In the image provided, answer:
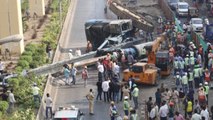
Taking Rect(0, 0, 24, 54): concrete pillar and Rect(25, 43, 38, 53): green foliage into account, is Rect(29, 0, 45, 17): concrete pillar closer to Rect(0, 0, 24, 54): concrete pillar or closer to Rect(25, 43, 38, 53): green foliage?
Rect(0, 0, 24, 54): concrete pillar

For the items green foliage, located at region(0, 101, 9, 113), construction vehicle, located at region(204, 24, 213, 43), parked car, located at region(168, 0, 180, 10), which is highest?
parked car, located at region(168, 0, 180, 10)

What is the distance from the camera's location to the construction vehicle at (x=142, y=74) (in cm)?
3206

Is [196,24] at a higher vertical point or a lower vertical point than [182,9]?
lower

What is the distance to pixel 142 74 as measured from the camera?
105 feet

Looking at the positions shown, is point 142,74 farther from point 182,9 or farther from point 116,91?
point 182,9

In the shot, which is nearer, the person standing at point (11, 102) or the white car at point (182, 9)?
the person standing at point (11, 102)

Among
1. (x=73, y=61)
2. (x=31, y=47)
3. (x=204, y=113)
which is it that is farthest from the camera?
(x=31, y=47)

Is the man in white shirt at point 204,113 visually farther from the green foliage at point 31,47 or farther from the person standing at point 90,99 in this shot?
the green foliage at point 31,47

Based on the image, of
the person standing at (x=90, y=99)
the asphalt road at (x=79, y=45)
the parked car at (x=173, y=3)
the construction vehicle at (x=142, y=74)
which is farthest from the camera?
the parked car at (x=173, y=3)

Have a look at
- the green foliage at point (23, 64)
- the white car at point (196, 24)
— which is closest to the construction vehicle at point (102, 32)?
the white car at point (196, 24)

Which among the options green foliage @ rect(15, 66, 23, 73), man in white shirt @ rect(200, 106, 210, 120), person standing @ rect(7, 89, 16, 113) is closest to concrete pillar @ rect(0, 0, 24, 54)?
green foliage @ rect(15, 66, 23, 73)

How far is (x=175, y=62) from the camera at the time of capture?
1273 inches

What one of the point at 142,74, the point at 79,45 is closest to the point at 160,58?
the point at 142,74

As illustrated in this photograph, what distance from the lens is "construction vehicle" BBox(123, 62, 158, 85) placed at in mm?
32062
